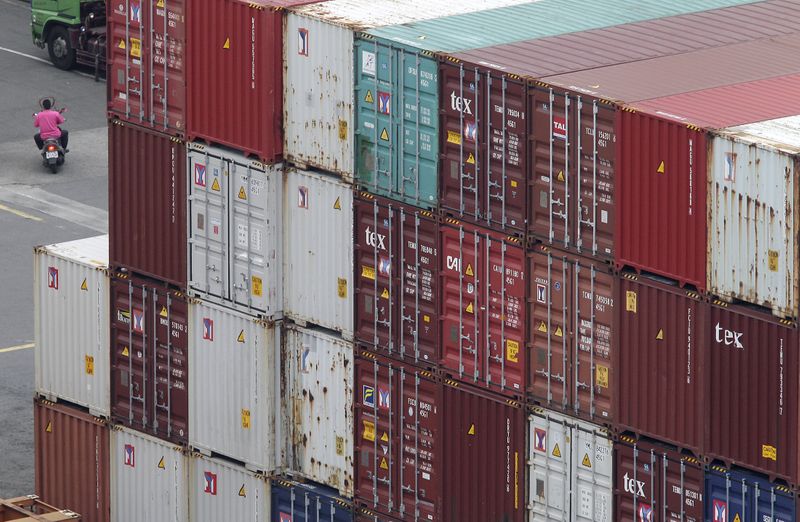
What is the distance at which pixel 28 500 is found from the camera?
3903 cm

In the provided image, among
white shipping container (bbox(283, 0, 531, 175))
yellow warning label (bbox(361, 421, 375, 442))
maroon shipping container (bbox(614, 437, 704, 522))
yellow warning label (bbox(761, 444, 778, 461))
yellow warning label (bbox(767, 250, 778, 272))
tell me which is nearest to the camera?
yellow warning label (bbox(767, 250, 778, 272))

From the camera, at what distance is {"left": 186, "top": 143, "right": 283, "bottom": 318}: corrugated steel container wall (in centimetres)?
3641

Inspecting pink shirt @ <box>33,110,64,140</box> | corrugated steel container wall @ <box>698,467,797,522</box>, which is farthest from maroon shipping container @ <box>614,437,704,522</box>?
pink shirt @ <box>33,110,64,140</box>

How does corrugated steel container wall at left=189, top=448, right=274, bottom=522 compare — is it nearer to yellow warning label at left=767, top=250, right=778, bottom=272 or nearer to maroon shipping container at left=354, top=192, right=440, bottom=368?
maroon shipping container at left=354, top=192, right=440, bottom=368

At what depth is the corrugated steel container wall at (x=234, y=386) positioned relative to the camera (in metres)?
37.0

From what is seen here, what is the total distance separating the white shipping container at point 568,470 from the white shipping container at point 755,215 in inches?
127

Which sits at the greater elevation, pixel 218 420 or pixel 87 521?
pixel 218 420

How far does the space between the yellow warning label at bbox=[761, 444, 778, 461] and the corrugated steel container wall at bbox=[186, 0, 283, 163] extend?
9398mm

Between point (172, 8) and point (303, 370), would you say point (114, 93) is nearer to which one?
point (172, 8)

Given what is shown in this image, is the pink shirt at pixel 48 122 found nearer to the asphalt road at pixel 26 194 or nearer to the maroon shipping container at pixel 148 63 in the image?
the asphalt road at pixel 26 194

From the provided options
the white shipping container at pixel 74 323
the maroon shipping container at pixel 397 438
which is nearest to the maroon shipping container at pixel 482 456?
the maroon shipping container at pixel 397 438

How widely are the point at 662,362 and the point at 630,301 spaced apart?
3.01ft

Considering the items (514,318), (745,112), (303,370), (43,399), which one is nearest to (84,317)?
(43,399)

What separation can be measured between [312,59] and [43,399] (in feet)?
29.8
